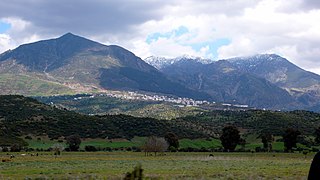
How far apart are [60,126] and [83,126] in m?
8.57

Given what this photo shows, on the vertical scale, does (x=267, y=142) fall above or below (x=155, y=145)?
above

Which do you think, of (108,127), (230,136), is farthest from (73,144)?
(108,127)

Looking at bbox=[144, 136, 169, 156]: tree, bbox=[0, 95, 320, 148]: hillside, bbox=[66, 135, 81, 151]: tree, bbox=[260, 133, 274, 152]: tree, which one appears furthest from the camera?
bbox=[0, 95, 320, 148]: hillside

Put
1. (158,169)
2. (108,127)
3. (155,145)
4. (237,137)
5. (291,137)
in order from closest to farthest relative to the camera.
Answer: (158,169) < (155,145) < (291,137) < (237,137) < (108,127)

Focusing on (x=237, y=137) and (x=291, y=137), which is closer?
(x=291, y=137)

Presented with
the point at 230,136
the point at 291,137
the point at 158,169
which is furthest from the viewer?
the point at 230,136

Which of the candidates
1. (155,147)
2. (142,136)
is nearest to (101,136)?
(142,136)

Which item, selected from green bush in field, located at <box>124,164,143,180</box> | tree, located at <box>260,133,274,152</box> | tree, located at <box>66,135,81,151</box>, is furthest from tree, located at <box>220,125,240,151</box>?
green bush in field, located at <box>124,164,143,180</box>

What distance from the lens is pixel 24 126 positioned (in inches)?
6043

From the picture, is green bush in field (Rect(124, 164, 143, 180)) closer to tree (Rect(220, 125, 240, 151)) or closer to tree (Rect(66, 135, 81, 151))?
tree (Rect(220, 125, 240, 151))

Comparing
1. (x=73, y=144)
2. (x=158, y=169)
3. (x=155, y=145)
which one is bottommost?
(x=158, y=169)

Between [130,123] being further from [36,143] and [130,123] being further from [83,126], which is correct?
[36,143]

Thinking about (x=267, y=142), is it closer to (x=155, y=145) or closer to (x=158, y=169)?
(x=155, y=145)

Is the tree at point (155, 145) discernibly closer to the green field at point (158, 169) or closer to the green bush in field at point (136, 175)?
the green field at point (158, 169)
